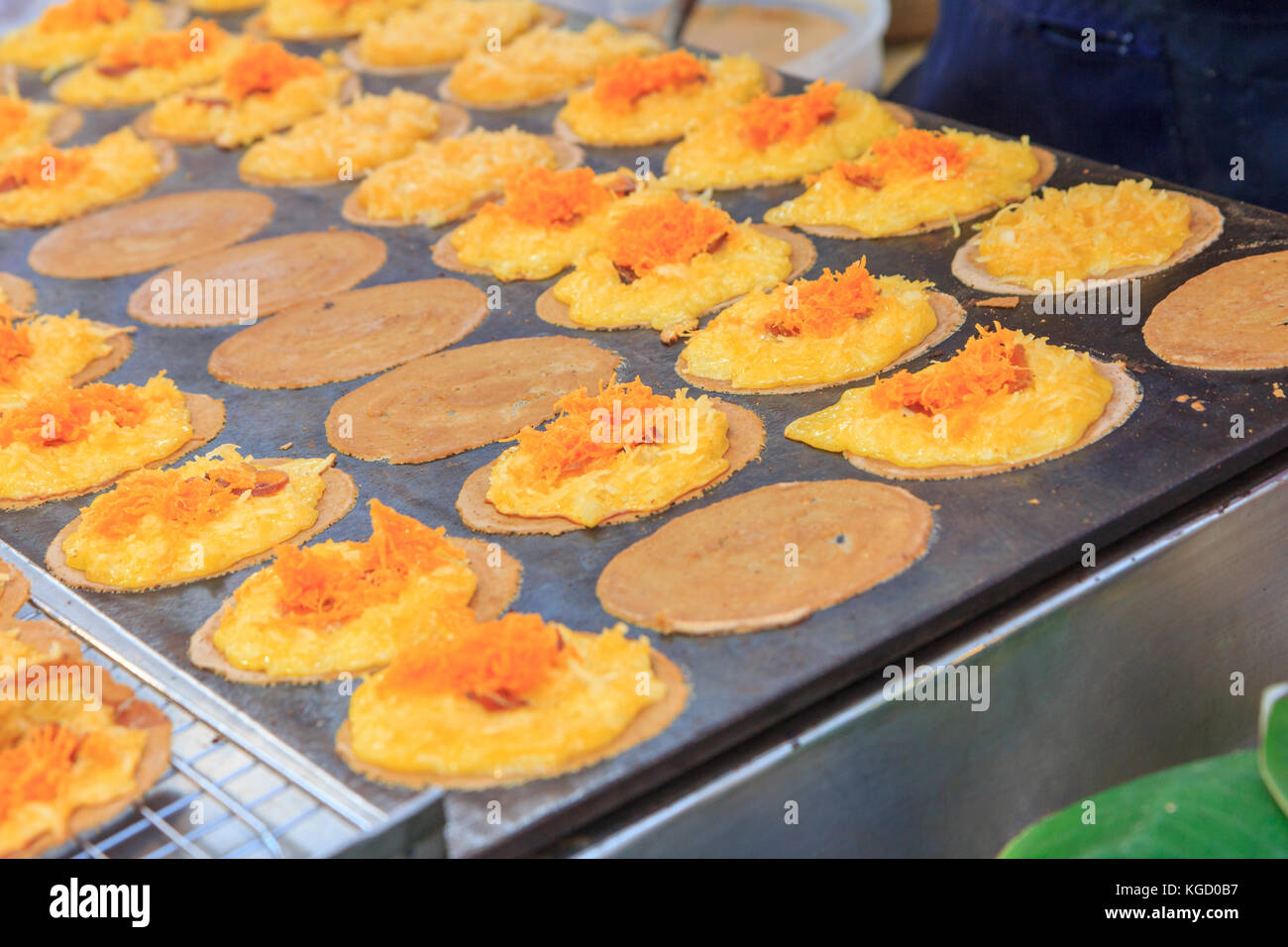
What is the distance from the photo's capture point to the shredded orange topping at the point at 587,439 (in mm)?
2707

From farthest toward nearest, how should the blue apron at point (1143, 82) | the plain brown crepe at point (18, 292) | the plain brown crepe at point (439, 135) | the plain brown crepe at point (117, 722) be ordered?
the plain brown crepe at point (439, 135)
the plain brown crepe at point (18, 292)
the blue apron at point (1143, 82)
the plain brown crepe at point (117, 722)

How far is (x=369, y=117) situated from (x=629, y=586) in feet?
10.0

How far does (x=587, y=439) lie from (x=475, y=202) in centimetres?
185

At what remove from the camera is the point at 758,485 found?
8.85ft

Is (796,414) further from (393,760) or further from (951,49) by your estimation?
(951,49)

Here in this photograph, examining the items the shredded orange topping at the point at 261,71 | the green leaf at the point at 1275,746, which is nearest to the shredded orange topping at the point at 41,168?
the shredded orange topping at the point at 261,71

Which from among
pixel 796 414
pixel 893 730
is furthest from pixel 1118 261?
pixel 893 730

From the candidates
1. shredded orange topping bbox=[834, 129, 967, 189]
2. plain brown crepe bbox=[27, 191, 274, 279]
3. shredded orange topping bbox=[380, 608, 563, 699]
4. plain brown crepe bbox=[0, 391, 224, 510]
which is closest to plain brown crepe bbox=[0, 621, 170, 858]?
shredded orange topping bbox=[380, 608, 563, 699]

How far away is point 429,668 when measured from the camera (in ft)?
7.00

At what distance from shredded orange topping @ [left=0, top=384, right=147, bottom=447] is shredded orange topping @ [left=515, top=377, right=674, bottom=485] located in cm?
114

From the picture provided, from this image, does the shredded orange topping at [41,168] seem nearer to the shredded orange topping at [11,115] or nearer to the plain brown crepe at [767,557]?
the shredded orange topping at [11,115]

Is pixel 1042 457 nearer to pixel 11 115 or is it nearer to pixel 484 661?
pixel 484 661

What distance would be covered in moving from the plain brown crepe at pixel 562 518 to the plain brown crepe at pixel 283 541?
0.27 m

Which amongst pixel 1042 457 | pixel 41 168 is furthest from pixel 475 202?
pixel 1042 457
